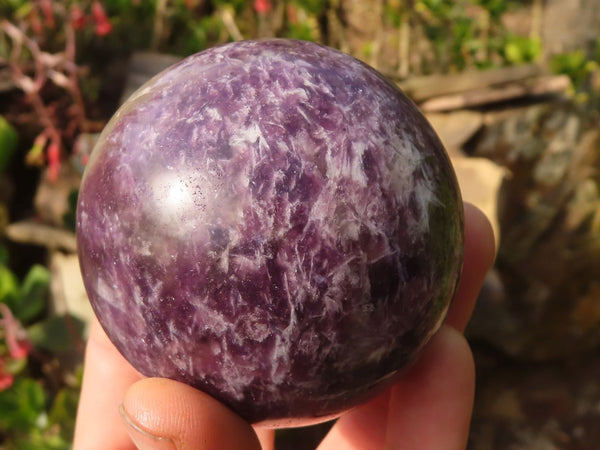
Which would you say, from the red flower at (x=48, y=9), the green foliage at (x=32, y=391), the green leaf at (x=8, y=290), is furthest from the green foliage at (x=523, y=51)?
the green leaf at (x=8, y=290)

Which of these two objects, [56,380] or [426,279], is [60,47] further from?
[426,279]

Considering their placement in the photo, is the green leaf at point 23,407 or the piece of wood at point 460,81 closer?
the green leaf at point 23,407

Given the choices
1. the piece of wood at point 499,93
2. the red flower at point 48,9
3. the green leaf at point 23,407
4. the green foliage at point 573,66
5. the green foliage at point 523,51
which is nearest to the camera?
the green leaf at point 23,407

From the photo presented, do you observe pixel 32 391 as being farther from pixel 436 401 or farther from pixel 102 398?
pixel 436 401

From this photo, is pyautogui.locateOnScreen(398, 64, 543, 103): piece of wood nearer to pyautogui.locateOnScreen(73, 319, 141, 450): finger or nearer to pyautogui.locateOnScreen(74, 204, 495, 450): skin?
pyautogui.locateOnScreen(74, 204, 495, 450): skin


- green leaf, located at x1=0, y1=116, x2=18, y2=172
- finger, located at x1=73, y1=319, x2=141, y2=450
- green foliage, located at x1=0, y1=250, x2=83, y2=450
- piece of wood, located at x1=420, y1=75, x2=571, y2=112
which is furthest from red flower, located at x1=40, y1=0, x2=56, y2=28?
piece of wood, located at x1=420, y1=75, x2=571, y2=112

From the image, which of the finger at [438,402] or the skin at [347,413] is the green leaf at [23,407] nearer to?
the skin at [347,413]
